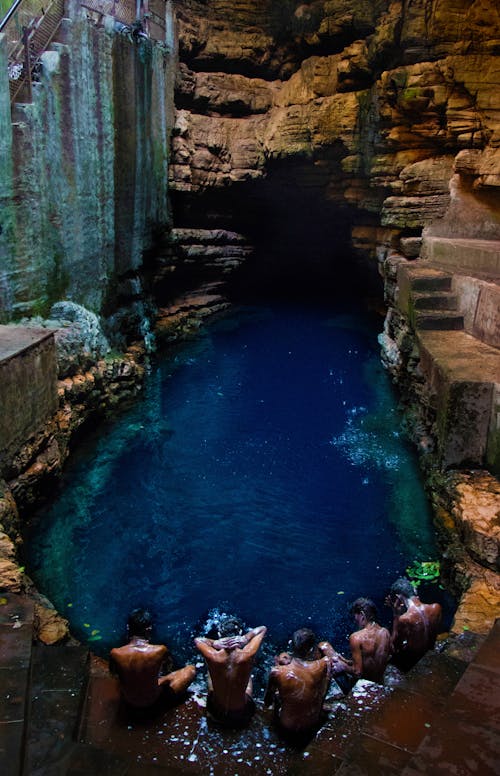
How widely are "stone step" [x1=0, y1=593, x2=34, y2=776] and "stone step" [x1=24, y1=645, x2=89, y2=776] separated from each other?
0.35 feet

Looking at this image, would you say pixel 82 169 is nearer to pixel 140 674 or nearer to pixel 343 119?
pixel 343 119

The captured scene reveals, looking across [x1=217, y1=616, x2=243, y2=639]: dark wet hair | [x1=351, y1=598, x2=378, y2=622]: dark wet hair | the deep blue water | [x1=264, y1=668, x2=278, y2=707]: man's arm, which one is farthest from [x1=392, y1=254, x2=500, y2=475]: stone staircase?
[x1=264, y1=668, x2=278, y2=707]: man's arm

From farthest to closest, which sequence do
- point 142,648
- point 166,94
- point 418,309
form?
1. point 166,94
2. point 418,309
3. point 142,648

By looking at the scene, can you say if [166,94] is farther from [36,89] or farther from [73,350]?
[73,350]

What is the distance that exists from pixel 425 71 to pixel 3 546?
33.0 ft

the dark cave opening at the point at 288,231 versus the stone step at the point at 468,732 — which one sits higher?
the dark cave opening at the point at 288,231

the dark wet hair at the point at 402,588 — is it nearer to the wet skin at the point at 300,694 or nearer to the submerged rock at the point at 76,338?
the wet skin at the point at 300,694

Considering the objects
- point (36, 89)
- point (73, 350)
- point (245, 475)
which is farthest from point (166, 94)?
point (245, 475)

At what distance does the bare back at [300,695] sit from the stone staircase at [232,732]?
0.12m

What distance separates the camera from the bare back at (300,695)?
147 inches

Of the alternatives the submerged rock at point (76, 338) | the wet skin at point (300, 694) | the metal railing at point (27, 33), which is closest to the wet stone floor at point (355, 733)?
the wet skin at point (300, 694)

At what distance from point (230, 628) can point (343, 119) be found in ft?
36.5

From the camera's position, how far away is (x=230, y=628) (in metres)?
5.23

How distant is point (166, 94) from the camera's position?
43.0ft
